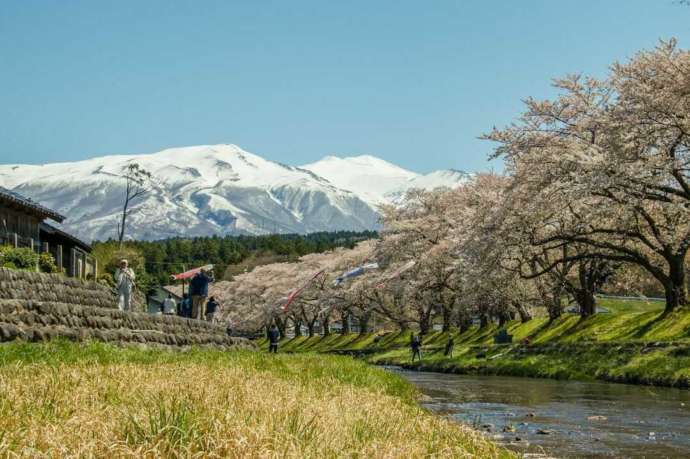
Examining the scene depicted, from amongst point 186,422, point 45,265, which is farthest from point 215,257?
point 186,422

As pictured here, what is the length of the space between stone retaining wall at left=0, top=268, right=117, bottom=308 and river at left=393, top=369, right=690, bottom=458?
12.6 m

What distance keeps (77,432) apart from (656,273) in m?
34.2

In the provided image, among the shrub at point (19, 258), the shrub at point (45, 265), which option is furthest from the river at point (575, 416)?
the shrub at point (45, 265)

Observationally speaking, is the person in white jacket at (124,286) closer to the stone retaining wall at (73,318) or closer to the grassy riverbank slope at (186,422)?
the stone retaining wall at (73,318)

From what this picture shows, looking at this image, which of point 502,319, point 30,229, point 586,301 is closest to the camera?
point 30,229

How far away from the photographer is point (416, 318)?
84.2 m

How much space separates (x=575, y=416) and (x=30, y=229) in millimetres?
35303

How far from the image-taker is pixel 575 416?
1858 centimetres

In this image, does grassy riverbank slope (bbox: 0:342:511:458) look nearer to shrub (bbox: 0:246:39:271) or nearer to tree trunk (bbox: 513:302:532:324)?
shrub (bbox: 0:246:39:271)

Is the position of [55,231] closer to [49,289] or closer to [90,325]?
[49,289]

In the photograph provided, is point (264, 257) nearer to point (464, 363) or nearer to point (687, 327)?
point (464, 363)

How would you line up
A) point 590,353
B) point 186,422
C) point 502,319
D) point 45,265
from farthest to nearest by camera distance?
point 502,319
point 45,265
point 590,353
point 186,422

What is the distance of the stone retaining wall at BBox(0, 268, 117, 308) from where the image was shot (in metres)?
24.0

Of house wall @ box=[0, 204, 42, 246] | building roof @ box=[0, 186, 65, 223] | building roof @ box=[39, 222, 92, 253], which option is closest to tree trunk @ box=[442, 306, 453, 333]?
building roof @ box=[39, 222, 92, 253]
